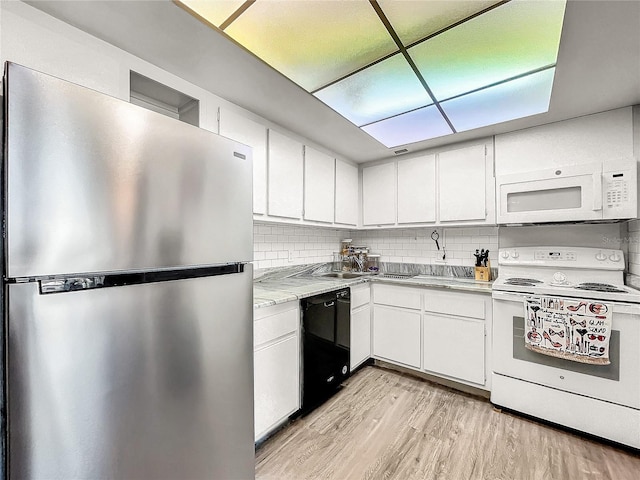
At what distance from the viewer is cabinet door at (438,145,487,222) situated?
8.64 ft

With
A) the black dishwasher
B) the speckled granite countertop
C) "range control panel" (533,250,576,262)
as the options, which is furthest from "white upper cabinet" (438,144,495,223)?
the black dishwasher

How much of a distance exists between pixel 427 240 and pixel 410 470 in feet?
7.22

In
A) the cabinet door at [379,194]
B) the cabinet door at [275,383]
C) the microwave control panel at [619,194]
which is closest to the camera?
the cabinet door at [275,383]

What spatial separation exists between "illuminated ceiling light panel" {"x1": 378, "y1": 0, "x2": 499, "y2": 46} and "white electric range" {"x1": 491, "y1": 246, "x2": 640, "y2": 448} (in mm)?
1825

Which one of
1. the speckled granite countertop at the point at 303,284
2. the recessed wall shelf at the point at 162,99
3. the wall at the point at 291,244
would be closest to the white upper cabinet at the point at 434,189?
the wall at the point at 291,244

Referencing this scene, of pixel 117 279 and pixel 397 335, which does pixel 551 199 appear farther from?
pixel 117 279

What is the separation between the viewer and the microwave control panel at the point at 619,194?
74.9 inches

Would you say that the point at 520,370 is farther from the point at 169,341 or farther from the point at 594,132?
the point at 169,341

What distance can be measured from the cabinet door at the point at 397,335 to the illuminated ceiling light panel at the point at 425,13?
7.19 feet

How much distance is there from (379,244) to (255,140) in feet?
6.86

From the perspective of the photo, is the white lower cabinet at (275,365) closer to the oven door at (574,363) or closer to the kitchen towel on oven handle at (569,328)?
the oven door at (574,363)

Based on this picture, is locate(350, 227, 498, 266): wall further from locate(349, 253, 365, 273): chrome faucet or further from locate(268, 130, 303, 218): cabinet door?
locate(268, 130, 303, 218): cabinet door

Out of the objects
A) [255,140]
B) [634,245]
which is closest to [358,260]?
[255,140]

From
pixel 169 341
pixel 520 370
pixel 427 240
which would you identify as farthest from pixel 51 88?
pixel 427 240
